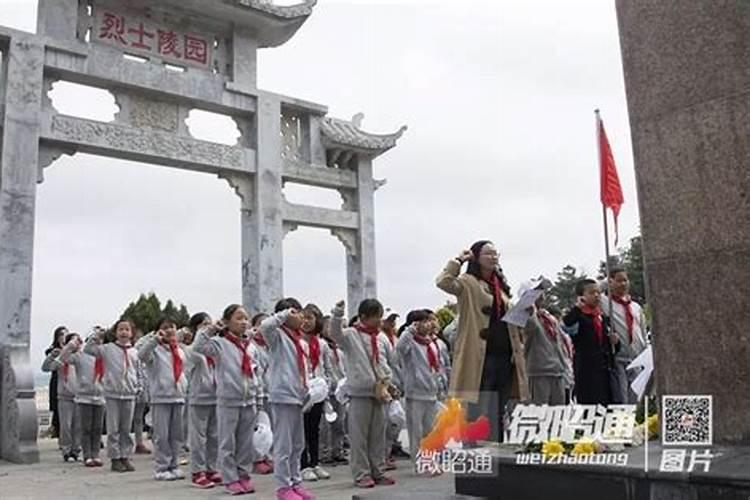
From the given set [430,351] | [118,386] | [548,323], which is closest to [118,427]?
[118,386]

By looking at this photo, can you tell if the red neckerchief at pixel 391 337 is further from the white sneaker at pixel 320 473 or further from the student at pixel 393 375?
the white sneaker at pixel 320 473

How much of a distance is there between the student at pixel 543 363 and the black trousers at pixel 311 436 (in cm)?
174

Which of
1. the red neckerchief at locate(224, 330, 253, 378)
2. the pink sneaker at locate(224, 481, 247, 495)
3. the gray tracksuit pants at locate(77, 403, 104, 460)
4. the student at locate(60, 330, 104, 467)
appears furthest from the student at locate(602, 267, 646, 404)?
the gray tracksuit pants at locate(77, 403, 104, 460)

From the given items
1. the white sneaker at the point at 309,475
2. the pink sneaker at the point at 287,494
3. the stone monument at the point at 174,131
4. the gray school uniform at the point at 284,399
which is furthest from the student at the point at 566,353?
the stone monument at the point at 174,131

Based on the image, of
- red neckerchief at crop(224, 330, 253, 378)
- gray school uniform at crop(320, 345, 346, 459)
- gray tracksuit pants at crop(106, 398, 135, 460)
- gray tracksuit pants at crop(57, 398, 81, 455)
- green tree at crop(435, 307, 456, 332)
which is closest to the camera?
red neckerchief at crop(224, 330, 253, 378)

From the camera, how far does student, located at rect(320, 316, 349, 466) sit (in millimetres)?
7352

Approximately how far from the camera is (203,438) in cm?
616

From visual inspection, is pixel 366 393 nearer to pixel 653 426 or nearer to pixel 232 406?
pixel 232 406

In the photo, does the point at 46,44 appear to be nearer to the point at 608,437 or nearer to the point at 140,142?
the point at 140,142

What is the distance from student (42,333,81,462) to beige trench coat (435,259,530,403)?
16.7 feet

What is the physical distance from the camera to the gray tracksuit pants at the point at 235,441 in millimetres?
5535

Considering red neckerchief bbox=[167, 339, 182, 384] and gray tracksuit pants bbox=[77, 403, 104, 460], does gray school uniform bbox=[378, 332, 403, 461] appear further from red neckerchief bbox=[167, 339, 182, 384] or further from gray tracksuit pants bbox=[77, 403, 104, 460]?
gray tracksuit pants bbox=[77, 403, 104, 460]

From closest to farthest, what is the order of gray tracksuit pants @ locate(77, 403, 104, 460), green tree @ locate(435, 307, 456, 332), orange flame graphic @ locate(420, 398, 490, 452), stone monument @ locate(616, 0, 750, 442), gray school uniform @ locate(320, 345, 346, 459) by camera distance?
1. stone monument @ locate(616, 0, 750, 442)
2. orange flame graphic @ locate(420, 398, 490, 452)
3. gray school uniform @ locate(320, 345, 346, 459)
4. gray tracksuit pants @ locate(77, 403, 104, 460)
5. green tree @ locate(435, 307, 456, 332)

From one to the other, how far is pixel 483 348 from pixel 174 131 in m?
7.38
